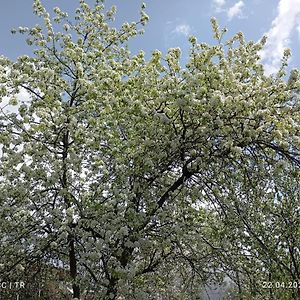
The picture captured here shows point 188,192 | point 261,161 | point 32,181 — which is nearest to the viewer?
point 261,161

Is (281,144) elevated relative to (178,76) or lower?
lower

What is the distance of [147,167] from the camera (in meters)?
6.31

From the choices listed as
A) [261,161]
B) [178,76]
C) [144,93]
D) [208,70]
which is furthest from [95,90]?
[261,161]

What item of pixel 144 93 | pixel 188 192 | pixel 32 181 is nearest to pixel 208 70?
pixel 144 93

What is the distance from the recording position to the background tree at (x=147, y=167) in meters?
6.03

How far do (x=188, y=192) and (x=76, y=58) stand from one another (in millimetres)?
3407

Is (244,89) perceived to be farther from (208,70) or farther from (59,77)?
(59,77)

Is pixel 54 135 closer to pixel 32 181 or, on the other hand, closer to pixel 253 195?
pixel 32 181

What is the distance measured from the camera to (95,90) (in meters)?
7.30

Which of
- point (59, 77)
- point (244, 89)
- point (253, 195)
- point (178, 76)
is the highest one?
point (59, 77)

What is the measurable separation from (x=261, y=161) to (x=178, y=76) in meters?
1.76

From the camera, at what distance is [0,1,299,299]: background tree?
237 inches

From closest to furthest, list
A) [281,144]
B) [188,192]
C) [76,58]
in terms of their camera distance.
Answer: [281,144] → [188,192] → [76,58]

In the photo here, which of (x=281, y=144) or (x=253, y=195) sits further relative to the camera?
(x=253, y=195)
